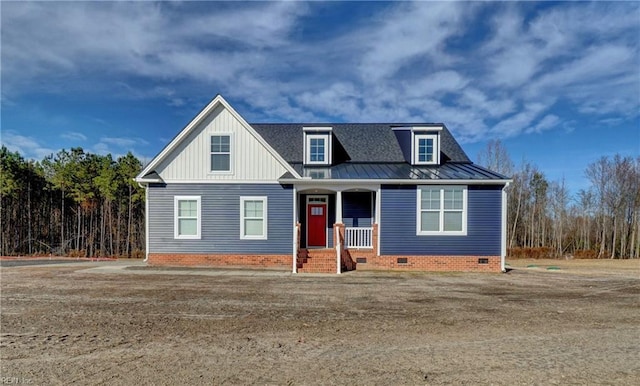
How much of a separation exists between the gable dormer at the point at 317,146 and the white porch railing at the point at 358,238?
3.72m

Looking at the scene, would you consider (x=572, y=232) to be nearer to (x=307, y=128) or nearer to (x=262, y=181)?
(x=307, y=128)

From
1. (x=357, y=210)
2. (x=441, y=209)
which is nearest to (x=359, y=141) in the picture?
(x=357, y=210)

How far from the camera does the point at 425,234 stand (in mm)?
13836

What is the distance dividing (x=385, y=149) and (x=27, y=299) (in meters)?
14.6

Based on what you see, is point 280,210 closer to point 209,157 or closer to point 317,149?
point 209,157

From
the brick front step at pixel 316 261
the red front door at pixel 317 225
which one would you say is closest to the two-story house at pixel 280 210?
the brick front step at pixel 316 261

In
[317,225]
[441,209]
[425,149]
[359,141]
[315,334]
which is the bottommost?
[315,334]

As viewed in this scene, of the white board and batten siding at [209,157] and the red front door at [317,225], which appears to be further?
the red front door at [317,225]

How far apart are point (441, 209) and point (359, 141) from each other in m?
5.90

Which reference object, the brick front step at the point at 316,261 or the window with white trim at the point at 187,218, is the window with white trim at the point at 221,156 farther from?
the brick front step at the point at 316,261

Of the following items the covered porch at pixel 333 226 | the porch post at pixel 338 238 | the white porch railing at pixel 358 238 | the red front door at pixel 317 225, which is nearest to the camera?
the porch post at pixel 338 238

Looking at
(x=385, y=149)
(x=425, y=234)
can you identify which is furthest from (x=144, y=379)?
(x=385, y=149)

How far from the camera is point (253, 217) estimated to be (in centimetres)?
1416

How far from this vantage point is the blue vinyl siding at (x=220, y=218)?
46.1ft
